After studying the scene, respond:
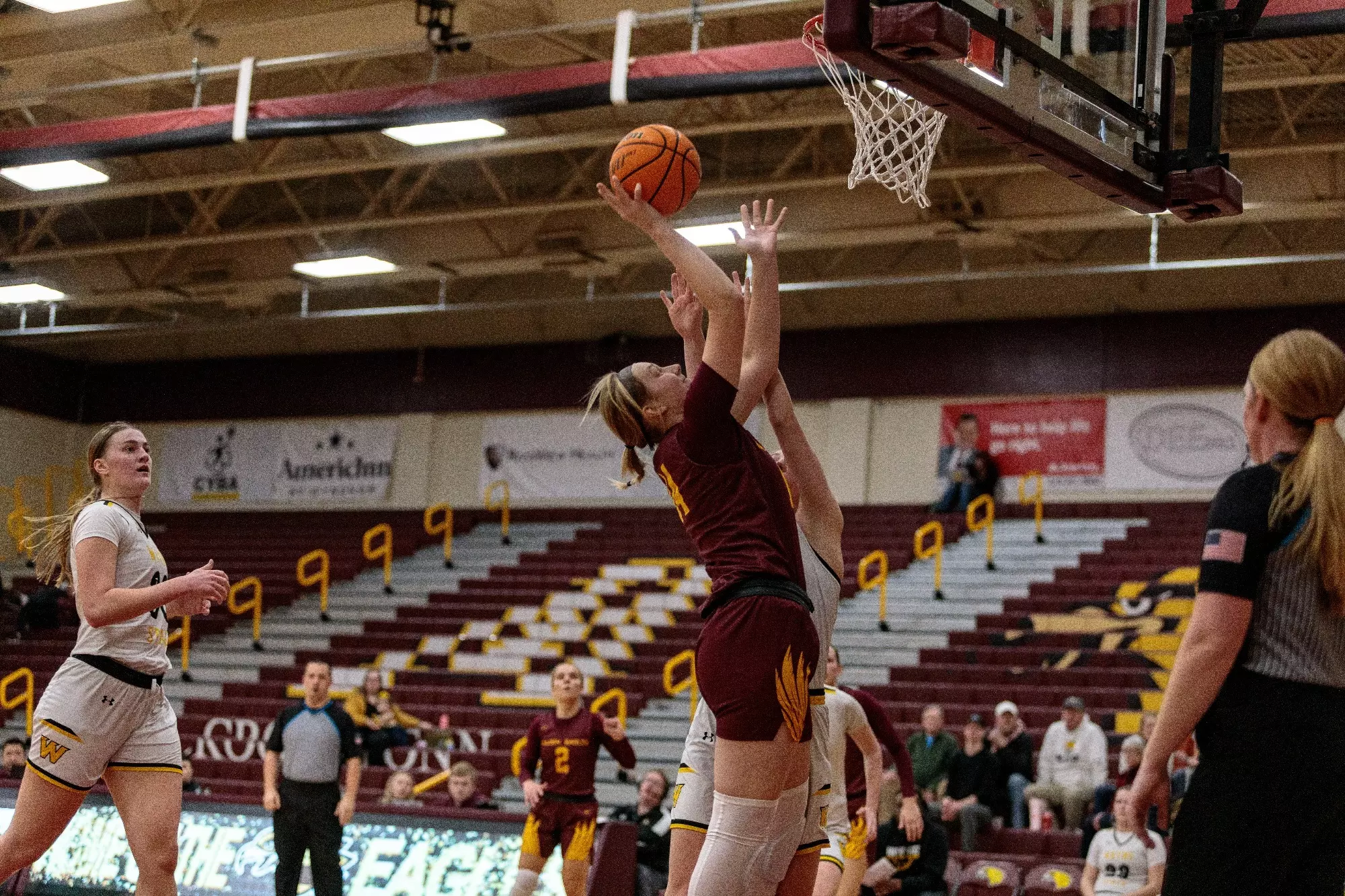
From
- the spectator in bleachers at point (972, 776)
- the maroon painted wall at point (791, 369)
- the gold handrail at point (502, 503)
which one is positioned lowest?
the spectator in bleachers at point (972, 776)

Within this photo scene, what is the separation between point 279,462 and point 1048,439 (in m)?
13.7

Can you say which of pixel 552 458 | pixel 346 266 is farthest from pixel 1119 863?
pixel 552 458

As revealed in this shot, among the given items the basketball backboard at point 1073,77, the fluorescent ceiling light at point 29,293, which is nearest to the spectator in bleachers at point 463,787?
the basketball backboard at point 1073,77

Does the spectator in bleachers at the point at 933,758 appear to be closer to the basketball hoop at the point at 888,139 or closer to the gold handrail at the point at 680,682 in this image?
the gold handrail at the point at 680,682

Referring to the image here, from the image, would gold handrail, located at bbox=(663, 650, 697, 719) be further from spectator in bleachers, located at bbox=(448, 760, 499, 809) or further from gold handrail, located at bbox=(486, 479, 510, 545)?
gold handrail, located at bbox=(486, 479, 510, 545)

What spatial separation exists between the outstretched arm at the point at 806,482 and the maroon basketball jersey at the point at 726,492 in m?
0.30

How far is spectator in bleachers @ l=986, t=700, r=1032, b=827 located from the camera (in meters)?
14.1

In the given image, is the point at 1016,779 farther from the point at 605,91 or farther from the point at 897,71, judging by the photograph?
the point at 897,71

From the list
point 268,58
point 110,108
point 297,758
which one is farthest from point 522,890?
point 110,108

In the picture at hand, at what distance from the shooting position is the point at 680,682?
18250 millimetres

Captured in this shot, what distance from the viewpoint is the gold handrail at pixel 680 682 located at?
17.2 meters

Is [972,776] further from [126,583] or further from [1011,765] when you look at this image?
[126,583]

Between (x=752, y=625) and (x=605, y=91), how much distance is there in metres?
10.6

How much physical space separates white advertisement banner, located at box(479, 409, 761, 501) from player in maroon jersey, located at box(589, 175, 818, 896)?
20.6 m
